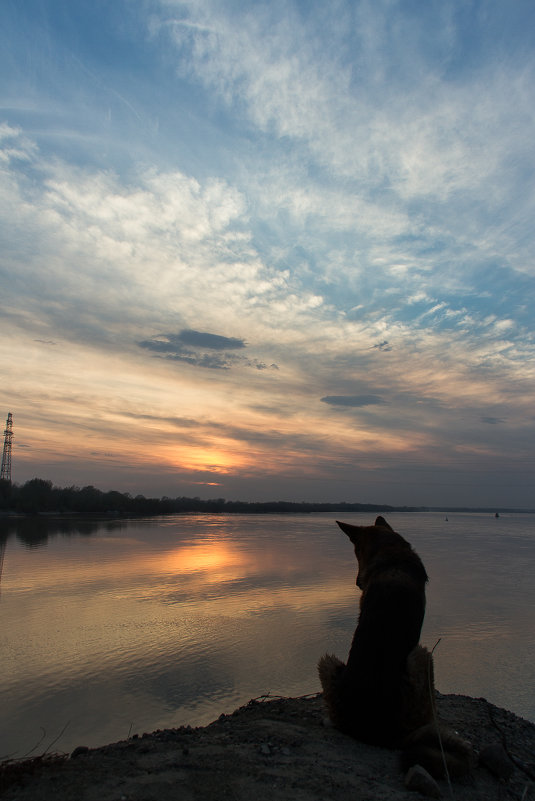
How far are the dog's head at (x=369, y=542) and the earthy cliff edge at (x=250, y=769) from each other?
1.50 m

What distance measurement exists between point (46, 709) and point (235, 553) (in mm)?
20458

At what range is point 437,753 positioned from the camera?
12.4 feet

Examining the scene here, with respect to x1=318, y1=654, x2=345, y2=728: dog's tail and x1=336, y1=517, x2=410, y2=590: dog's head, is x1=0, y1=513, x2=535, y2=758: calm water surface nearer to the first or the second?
→ x1=318, y1=654, x2=345, y2=728: dog's tail

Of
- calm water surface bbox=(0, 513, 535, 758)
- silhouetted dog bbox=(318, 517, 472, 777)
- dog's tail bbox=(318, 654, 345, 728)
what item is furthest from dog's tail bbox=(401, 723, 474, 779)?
calm water surface bbox=(0, 513, 535, 758)

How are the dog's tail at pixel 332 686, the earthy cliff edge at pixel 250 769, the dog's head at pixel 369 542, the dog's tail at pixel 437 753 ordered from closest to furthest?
the earthy cliff edge at pixel 250 769
the dog's tail at pixel 437 753
the dog's tail at pixel 332 686
the dog's head at pixel 369 542

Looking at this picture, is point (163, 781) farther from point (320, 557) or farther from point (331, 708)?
point (320, 557)

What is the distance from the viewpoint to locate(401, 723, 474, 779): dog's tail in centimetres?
372

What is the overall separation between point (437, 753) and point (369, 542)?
1.98m

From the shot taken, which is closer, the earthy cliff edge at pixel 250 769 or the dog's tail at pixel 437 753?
the earthy cliff edge at pixel 250 769

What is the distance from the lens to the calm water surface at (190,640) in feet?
20.6

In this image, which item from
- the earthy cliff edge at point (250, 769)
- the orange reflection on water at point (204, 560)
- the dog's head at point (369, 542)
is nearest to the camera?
the earthy cliff edge at point (250, 769)

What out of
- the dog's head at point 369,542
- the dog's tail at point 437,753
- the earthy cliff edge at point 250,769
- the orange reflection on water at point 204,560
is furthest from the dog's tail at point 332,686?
the orange reflection on water at point 204,560

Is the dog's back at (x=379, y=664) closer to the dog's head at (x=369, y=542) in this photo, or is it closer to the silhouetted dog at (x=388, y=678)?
the silhouetted dog at (x=388, y=678)

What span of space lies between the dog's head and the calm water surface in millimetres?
2822
